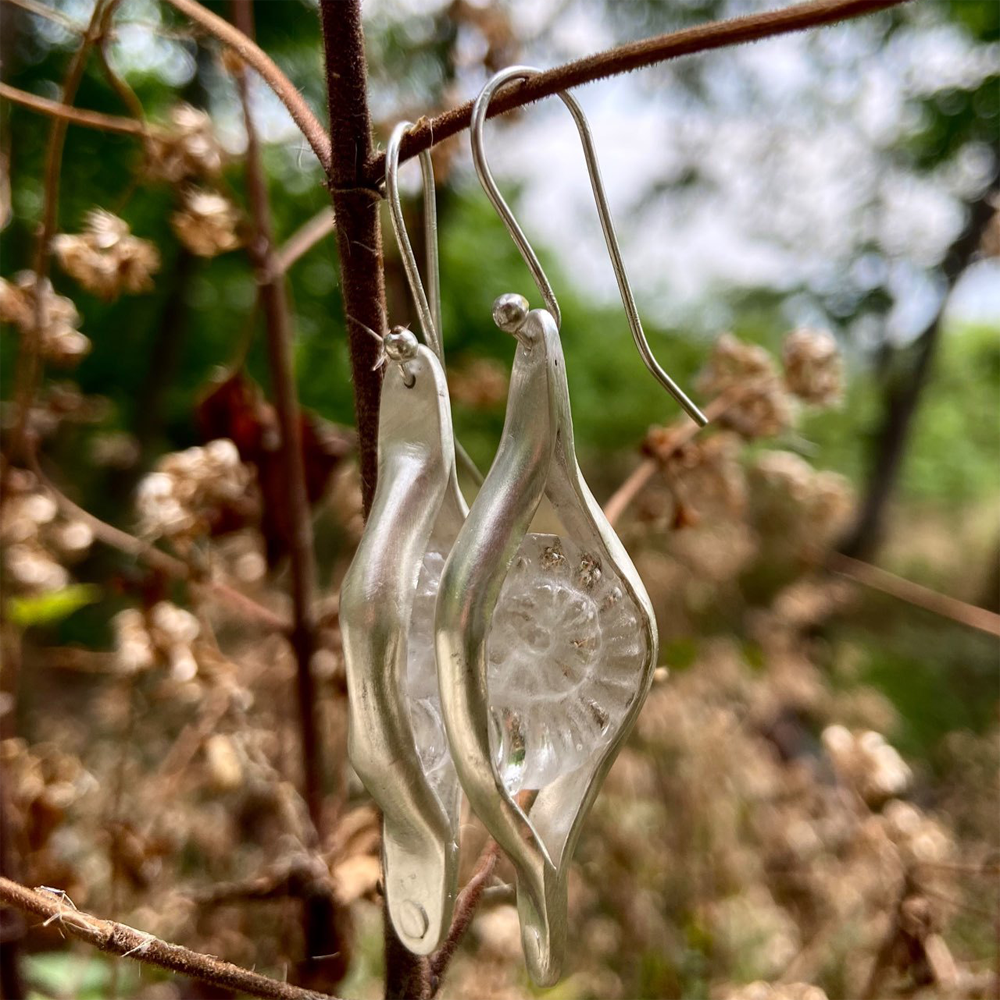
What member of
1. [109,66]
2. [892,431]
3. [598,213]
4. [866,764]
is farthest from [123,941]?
[892,431]

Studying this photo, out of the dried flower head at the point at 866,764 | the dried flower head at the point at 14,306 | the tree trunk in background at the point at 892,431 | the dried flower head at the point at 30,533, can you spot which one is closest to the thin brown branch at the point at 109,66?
the dried flower head at the point at 14,306

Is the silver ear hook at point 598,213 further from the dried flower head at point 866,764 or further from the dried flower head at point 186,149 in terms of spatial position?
the dried flower head at point 866,764

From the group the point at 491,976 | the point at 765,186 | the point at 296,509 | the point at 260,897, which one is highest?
the point at 765,186

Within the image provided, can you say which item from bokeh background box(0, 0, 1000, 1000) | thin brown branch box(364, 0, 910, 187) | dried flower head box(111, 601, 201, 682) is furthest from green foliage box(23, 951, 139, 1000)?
thin brown branch box(364, 0, 910, 187)

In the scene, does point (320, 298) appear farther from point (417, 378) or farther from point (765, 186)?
point (417, 378)

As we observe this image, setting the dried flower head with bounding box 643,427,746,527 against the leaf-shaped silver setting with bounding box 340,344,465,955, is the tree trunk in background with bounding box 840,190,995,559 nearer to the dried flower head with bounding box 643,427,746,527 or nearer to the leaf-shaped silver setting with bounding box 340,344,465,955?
the dried flower head with bounding box 643,427,746,527

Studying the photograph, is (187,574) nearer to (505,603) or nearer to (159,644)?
(159,644)

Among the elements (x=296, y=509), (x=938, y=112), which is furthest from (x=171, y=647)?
(x=938, y=112)

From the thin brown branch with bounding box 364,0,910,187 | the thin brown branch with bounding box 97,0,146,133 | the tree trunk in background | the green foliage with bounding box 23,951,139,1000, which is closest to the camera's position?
the thin brown branch with bounding box 364,0,910,187
